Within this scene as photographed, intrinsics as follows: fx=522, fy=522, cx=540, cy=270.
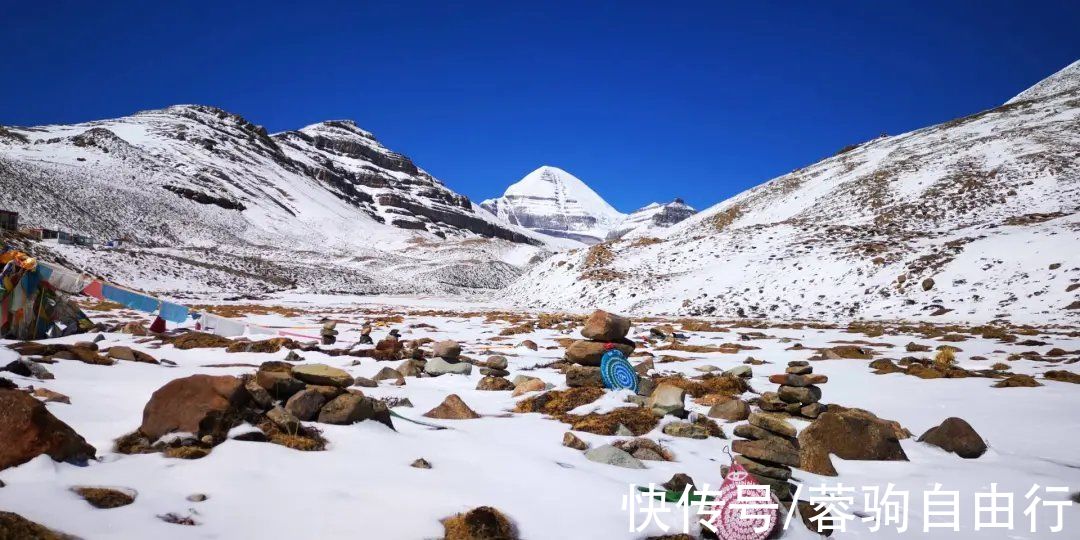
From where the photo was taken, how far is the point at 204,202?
9575 centimetres

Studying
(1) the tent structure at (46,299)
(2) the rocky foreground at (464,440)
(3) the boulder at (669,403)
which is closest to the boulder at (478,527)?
(2) the rocky foreground at (464,440)

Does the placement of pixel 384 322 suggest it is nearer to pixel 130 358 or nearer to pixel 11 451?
pixel 130 358

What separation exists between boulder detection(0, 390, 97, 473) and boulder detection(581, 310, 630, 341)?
25.1 feet

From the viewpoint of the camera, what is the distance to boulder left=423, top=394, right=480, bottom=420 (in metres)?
6.43

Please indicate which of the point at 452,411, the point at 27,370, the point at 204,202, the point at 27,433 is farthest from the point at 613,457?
the point at 204,202

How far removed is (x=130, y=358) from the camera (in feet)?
26.7

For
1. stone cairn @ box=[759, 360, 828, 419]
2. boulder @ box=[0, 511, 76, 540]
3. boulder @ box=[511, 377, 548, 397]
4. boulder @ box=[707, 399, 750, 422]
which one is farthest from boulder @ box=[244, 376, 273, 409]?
stone cairn @ box=[759, 360, 828, 419]

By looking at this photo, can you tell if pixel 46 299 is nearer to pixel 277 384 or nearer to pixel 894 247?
pixel 277 384

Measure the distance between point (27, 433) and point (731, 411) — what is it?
22.7ft

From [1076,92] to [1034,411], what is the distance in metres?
81.1

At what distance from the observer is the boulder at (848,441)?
5.42 m

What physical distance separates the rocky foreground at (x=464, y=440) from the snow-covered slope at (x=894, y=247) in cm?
1313

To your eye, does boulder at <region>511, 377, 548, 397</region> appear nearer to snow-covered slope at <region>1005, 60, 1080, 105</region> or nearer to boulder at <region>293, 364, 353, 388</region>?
boulder at <region>293, 364, 353, 388</region>

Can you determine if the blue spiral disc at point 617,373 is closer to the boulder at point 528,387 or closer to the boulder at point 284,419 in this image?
the boulder at point 528,387
